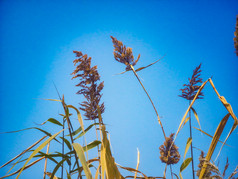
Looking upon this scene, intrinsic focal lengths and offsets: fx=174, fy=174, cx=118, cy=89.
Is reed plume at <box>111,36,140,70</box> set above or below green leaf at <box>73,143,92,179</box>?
above

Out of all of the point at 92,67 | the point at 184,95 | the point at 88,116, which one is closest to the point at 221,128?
the point at 184,95

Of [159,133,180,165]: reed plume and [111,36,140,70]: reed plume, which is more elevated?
[111,36,140,70]: reed plume

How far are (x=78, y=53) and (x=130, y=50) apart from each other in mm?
455

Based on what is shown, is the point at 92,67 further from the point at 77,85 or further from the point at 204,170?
the point at 204,170

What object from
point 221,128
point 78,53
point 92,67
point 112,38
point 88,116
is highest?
point 112,38

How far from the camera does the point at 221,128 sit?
0.93m

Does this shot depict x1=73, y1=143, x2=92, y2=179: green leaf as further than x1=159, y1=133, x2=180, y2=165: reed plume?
No

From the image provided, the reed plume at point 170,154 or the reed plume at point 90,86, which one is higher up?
the reed plume at point 90,86

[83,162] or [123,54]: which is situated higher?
[123,54]

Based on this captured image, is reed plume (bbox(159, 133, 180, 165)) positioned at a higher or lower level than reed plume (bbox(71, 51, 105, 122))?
lower

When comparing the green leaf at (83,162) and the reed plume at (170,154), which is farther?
the reed plume at (170,154)

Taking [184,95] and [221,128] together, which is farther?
[184,95]

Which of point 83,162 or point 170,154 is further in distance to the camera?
point 170,154

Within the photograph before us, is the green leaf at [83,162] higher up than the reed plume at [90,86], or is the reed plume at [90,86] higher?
the reed plume at [90,86]
